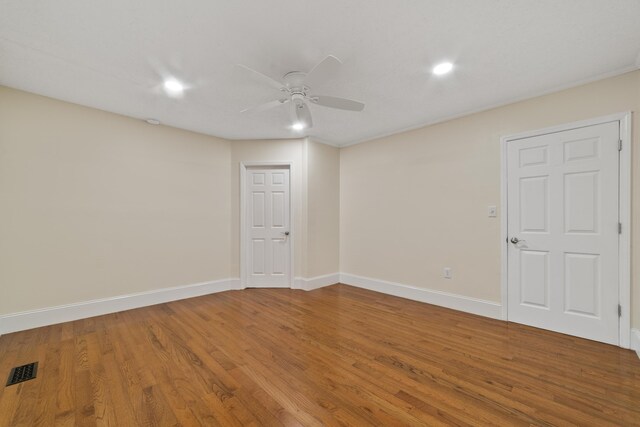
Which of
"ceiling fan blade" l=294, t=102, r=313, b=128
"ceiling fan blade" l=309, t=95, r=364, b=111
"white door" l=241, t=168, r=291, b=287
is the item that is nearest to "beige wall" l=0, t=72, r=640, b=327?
"white door" l=241, t=168, r=291, b=287

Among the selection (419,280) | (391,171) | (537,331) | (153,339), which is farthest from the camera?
(391,171)

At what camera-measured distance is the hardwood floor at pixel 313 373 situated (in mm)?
1672

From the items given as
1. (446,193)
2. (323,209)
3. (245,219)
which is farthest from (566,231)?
(245,219)

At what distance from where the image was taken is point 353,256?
484 cm

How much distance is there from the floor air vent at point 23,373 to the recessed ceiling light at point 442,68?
13.8ft

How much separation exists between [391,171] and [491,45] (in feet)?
7.60

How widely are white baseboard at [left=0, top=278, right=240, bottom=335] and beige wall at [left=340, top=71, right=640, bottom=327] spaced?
256 centimetres

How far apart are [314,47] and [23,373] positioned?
3.47 m

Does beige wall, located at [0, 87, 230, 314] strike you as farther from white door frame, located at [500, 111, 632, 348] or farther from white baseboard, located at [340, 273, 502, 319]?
white door frame, located at [500, 111, 632, 348]

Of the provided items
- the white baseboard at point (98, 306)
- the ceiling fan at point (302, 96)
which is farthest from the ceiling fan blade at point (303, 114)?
the white baseboard at point (98, 306)

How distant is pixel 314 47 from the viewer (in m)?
2.10

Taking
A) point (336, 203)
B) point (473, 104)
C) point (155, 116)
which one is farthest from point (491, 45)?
point (155, 116)

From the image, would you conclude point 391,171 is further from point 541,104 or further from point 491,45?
point 491,45

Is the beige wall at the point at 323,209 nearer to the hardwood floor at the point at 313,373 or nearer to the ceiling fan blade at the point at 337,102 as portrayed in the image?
the hardwood floor at the point at 313,373
